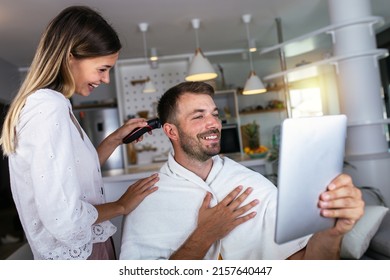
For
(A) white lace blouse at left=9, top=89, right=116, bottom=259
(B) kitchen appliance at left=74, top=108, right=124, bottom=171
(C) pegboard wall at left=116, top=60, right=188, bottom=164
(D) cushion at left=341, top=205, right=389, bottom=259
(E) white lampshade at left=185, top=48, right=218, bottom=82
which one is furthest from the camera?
(B) kitchen appliance at left=74, top=108, right=124, bottom=171

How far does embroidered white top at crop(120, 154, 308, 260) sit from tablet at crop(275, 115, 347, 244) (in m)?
0.32

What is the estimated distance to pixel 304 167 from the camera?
483mm

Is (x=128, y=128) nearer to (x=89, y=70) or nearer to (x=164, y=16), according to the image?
(x=89, y=70)

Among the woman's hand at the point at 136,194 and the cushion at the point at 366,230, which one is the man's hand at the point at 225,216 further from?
the cushion at the point at 366,230

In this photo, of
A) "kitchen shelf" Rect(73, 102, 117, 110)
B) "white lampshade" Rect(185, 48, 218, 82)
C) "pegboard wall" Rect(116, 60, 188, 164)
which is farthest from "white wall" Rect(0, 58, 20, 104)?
"kitchen shelf" Rect(73, 102, 117, 110)

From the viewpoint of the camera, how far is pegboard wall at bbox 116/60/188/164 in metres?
2.55

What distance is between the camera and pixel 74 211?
587 mm

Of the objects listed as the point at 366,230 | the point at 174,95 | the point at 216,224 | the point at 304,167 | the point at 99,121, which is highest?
the point at 99,121

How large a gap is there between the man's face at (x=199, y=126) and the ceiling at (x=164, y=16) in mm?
348

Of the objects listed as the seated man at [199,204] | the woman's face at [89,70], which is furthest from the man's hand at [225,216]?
the woman's face at [89,70]

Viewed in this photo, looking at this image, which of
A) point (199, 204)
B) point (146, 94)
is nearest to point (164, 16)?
point (199, 204)

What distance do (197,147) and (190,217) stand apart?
0.17 m

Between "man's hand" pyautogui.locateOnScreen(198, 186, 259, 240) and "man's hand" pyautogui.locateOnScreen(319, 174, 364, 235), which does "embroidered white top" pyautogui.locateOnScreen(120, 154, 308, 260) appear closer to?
"man's hand" pyautogui.locateOnScreen(198, 186, 259, 240)

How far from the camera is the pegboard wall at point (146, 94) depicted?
100 inches
